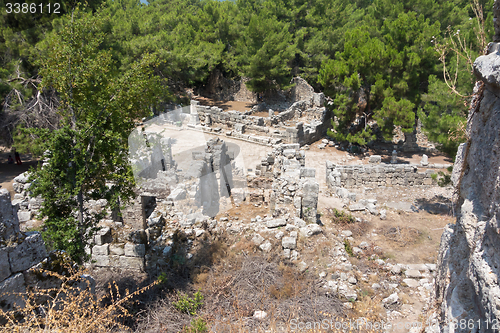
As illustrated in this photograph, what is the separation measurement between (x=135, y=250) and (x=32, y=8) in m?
13.5

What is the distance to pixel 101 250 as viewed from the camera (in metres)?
7.08

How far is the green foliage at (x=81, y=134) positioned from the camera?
5.48 meters

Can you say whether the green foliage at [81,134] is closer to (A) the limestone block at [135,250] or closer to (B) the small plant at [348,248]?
(A) the limestone block at [135,250]

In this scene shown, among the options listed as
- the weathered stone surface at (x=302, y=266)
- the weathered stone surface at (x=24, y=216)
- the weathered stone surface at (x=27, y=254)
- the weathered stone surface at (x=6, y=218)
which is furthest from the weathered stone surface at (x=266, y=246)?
the weathered stone surface at (x=24, y=216)

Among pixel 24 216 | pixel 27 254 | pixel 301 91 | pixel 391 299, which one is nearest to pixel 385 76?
pixel 301 91

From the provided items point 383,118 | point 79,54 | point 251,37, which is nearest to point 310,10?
point 251,37

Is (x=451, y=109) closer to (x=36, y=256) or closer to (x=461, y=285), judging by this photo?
(x=461, y=285)

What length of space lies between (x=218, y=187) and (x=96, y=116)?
20.3 ft

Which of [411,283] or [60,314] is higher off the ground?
[60,314]

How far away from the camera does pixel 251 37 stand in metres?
25.7

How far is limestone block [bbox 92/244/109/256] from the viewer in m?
7.07

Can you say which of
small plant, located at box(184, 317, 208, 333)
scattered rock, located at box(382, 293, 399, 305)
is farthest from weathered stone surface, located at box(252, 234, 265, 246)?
scattered rock, located at box(382, 293, 399, 305)

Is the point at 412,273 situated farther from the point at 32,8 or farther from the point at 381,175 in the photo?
the point at 32,8

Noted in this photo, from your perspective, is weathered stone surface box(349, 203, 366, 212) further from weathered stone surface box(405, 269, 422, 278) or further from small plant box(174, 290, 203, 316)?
small plant box(174, 290, 203, 316)
